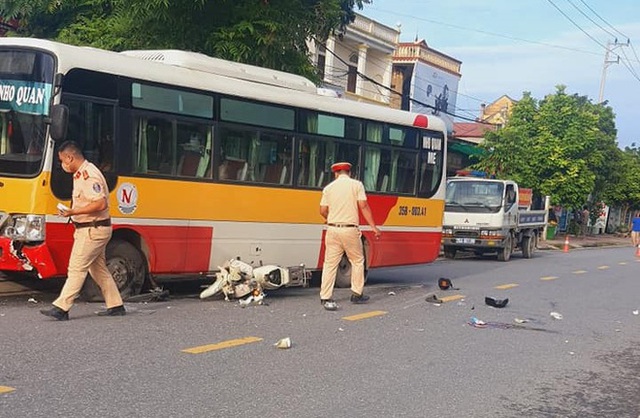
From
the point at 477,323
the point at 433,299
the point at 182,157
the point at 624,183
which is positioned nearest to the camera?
the point at 477,323

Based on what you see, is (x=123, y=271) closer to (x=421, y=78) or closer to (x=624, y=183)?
(x=421, y=78)

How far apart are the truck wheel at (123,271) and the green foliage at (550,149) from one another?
2518cm

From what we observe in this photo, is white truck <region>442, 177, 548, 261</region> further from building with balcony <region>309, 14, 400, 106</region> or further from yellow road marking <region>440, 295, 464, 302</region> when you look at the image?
building with balcony <region>309, 14, 400, 106</region>

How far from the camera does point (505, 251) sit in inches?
851

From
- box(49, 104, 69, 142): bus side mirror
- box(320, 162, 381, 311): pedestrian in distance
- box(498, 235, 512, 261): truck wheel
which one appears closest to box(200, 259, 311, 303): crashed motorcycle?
box(320, 162, 381, 311): pedestrian in distance

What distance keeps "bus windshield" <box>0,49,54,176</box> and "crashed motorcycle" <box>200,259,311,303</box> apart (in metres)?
2.78

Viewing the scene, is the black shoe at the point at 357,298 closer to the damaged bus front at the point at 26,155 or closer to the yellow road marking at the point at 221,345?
the yellow road marking at the point at 221,345

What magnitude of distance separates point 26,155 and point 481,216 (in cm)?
1507

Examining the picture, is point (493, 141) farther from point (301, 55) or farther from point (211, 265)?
point (211, 265)

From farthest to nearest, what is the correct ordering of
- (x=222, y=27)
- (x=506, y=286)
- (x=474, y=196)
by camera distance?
(x=474, y=196), (x=506, y=286), (x=222, y=27)

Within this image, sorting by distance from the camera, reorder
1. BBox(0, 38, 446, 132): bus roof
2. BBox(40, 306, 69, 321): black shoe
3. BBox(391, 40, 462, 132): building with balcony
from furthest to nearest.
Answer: BBox(391, 40, 462, 132): building with balcony → BBox(0, 38, 446, 132): bus roof → BBox(40, 306, 69, 321): black shoe

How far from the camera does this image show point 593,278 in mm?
17531

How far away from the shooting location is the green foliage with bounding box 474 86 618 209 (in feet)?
108

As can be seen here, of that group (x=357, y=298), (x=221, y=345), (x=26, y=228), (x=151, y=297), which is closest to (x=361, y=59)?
(x=357, y=298)
